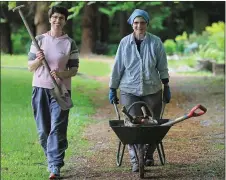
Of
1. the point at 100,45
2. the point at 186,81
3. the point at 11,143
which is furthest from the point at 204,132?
the point at 100,45

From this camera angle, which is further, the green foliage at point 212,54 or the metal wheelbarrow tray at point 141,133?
the green foliage at point 212,54

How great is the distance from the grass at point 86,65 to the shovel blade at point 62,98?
17.1m

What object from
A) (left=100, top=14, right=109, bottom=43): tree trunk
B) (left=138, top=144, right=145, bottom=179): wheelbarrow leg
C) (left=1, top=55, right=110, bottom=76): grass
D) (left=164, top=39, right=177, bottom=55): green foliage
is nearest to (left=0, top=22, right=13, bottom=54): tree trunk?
(left=1, top=55, right=110, bottom=76): grass

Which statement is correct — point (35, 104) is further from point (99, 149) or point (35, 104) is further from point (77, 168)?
point (99, 149)

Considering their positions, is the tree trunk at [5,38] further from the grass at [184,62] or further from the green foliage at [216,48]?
the green foliage at [216,48]

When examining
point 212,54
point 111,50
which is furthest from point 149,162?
point 111,50

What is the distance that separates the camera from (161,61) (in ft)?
24.5

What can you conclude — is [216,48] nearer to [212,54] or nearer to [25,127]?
[212,54]

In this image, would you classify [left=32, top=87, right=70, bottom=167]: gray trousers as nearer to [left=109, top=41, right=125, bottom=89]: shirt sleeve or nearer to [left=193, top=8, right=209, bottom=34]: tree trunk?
[left=109, top=41, right=125, bottom=89]: shirt sleeve

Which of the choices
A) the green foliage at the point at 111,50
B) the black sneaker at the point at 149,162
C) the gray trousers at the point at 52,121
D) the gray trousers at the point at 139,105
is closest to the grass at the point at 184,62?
the green foliage at the point at 111,50

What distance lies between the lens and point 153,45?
7.39m

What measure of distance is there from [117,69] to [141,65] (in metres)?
0.32

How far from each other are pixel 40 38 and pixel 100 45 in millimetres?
31968

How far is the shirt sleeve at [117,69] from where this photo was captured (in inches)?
295
